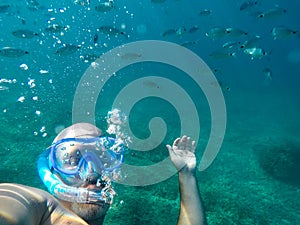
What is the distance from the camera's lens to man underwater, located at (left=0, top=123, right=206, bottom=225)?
1964 millimetres

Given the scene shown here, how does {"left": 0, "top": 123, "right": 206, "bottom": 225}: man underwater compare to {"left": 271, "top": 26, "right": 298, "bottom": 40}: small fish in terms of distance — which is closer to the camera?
{"left": 0, "top": 123, "right": 206, "bottom": 225}: man underwater

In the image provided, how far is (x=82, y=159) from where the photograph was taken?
10.2ft

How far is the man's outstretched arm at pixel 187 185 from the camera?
128 inches

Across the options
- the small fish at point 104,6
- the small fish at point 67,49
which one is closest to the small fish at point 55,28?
the small fish at point 67,49

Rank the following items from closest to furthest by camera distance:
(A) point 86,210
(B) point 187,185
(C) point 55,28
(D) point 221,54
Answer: (A) point 86,210 < (B) point 187,185 < (C) point 55,28 < (D) point 221,54

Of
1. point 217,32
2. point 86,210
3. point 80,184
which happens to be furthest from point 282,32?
point 86,210

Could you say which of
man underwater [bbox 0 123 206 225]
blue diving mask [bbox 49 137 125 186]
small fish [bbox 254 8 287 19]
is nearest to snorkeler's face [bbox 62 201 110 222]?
man underwater [bbox 0 123 206 225]

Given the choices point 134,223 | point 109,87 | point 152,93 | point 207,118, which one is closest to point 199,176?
point 134,223

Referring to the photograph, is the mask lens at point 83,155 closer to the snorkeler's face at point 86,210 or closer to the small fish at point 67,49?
the snorkeler's face at point 86,210

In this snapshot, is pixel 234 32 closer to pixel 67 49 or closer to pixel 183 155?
pixel 67 49

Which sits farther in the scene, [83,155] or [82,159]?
[83,155]

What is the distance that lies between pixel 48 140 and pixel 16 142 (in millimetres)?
1102

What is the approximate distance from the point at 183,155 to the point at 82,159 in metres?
1.57

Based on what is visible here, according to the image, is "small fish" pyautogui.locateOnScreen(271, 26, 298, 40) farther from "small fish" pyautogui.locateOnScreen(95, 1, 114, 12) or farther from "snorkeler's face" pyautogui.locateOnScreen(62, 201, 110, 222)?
"snorkeler's face" pyautogui.locateOnScreen(62, 201, 110, 222)
